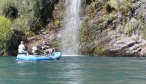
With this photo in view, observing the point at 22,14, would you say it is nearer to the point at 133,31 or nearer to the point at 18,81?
the point at 133,31

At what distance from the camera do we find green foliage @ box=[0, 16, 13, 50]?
54.7 meters

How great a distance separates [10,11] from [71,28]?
8.50 meters

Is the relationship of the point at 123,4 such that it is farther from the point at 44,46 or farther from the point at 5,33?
the point at 5,33

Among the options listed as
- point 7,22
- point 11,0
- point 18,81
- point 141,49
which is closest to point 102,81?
Answer: point 18,81

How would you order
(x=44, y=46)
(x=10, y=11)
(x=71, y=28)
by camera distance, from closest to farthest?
1. (x=44, y=46)
2. (x=10, y=11)
3. (x=71, y=28)

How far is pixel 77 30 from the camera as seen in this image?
58719mm

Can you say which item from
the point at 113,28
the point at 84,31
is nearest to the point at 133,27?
the point at 113,28

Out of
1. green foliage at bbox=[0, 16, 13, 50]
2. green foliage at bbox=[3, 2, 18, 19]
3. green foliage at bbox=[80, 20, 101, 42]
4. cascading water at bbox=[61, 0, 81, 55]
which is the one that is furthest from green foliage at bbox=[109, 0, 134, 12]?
green foliage at bbox=[0, 16, 13, 50]

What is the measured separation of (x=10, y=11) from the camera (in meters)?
58.7

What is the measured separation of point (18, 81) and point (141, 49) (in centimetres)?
2926

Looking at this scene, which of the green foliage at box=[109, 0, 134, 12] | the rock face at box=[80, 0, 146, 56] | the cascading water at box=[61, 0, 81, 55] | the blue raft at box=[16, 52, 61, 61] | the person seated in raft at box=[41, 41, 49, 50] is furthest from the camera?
the cascading water at box=[61, 0, 81, 55]

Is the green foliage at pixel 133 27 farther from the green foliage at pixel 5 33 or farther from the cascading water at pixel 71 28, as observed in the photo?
the green foliage at pixel 5 33

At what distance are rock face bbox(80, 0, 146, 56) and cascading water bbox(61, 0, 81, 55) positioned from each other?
888mm

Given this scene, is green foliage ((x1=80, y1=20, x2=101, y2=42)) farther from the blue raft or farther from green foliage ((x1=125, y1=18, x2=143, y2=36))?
the blue raft
